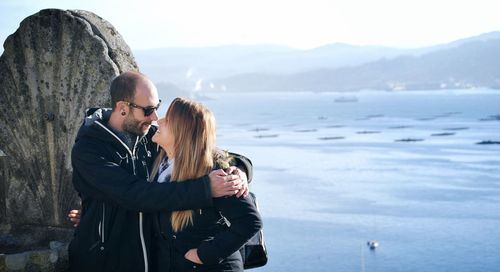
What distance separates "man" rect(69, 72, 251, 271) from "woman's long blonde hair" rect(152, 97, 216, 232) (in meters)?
0.06

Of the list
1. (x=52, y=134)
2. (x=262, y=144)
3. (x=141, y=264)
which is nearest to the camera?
(x=141, y=264)

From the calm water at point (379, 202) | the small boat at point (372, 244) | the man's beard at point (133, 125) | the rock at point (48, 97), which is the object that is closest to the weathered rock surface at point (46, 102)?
the rock at point (48, 97)

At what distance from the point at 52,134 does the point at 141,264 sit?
1582mm

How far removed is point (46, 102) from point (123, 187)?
1582 mm

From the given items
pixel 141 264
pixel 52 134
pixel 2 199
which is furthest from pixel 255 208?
pixel 2 199

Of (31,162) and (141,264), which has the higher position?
(31,162)

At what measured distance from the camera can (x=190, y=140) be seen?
3.07 m

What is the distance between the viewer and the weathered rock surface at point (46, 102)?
438cm

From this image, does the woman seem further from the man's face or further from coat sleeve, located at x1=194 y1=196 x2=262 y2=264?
the man's face

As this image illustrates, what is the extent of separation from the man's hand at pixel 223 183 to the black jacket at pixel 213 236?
0.18 ft

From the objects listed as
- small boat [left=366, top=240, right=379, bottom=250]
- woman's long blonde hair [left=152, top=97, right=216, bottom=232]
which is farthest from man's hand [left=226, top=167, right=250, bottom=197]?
small boat [left=366, top=240, right=379, bottom=250]

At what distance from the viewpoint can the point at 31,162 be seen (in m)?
4.61

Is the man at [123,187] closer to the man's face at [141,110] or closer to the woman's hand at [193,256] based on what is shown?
the man's face at [141,110]

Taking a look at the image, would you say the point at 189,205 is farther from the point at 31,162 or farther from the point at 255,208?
the point at 31,162
